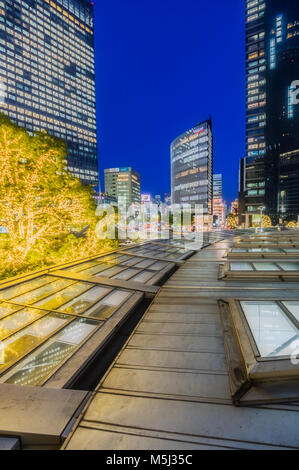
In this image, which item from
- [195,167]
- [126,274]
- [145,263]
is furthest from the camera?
[195,167]

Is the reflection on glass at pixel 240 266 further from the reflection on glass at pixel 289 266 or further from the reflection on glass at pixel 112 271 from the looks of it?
the reflection on glass at pixel 112 271

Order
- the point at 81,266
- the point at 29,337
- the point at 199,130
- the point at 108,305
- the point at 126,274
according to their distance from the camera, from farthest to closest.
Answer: the point at 199,130 → the point at 81,266 → the point at 126,274 → the point at 108,305 → the point at 29,337

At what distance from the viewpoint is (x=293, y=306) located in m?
4.91

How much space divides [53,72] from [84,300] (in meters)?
155

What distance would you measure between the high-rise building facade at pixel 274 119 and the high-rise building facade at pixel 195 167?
19294mm

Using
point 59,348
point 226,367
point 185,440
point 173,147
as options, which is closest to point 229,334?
point 226,367

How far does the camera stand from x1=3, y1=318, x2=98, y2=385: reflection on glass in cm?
351

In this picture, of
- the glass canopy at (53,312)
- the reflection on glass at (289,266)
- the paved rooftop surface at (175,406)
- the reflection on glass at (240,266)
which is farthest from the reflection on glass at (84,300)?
the reflection on glass at (289,266)

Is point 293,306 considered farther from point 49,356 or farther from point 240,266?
point 49,356

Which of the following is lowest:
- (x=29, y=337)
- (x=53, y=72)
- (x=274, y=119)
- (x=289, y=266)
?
(x=29, y=337)

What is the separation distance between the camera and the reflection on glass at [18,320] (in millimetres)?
4703

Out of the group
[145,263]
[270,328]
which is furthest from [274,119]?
[270,328]

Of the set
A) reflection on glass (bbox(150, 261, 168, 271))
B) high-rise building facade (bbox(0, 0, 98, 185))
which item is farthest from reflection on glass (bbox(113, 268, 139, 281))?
high-rise building facade (bbox(0, 0, 98, 185))

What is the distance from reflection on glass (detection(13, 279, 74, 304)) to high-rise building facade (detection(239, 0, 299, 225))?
3869 inches
